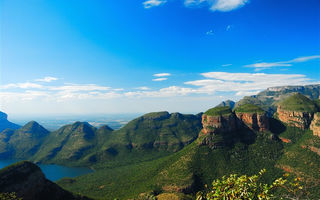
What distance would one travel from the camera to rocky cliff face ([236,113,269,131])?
173 m

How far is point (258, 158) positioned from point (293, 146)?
33826 mm

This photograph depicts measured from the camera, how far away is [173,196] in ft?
307

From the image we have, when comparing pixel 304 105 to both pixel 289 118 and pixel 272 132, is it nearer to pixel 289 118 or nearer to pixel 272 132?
pixel 289 118

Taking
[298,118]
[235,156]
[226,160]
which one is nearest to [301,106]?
[298,118]

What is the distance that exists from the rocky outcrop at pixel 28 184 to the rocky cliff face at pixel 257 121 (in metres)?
171

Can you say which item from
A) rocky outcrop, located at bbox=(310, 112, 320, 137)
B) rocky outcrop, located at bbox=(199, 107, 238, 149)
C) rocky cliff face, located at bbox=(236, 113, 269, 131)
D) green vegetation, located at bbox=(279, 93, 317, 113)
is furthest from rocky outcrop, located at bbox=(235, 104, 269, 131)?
green vegetation, located at bbox=(279, 93, 317, 113)

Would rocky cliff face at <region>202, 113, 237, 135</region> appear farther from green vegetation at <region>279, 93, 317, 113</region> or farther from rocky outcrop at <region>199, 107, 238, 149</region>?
green vegetation at <region>279, 93, 317, 113</region>

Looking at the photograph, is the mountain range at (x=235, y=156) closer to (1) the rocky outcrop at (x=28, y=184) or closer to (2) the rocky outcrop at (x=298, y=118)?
(2) the rocky outcrop at (x=298, y=118)

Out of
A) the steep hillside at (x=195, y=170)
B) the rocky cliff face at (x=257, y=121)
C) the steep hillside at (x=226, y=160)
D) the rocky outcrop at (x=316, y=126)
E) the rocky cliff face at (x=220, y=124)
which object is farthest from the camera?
the rocky cliff face at (x=257, y=121)

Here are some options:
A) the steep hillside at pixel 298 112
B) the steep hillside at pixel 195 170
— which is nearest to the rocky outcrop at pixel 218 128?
the steep hillside at pixel 195 170

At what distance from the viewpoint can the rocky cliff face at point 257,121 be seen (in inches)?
6796

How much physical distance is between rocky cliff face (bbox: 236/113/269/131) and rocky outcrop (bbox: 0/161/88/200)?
171 metres

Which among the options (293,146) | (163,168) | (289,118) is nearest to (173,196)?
(163,168)

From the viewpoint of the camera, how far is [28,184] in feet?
264
